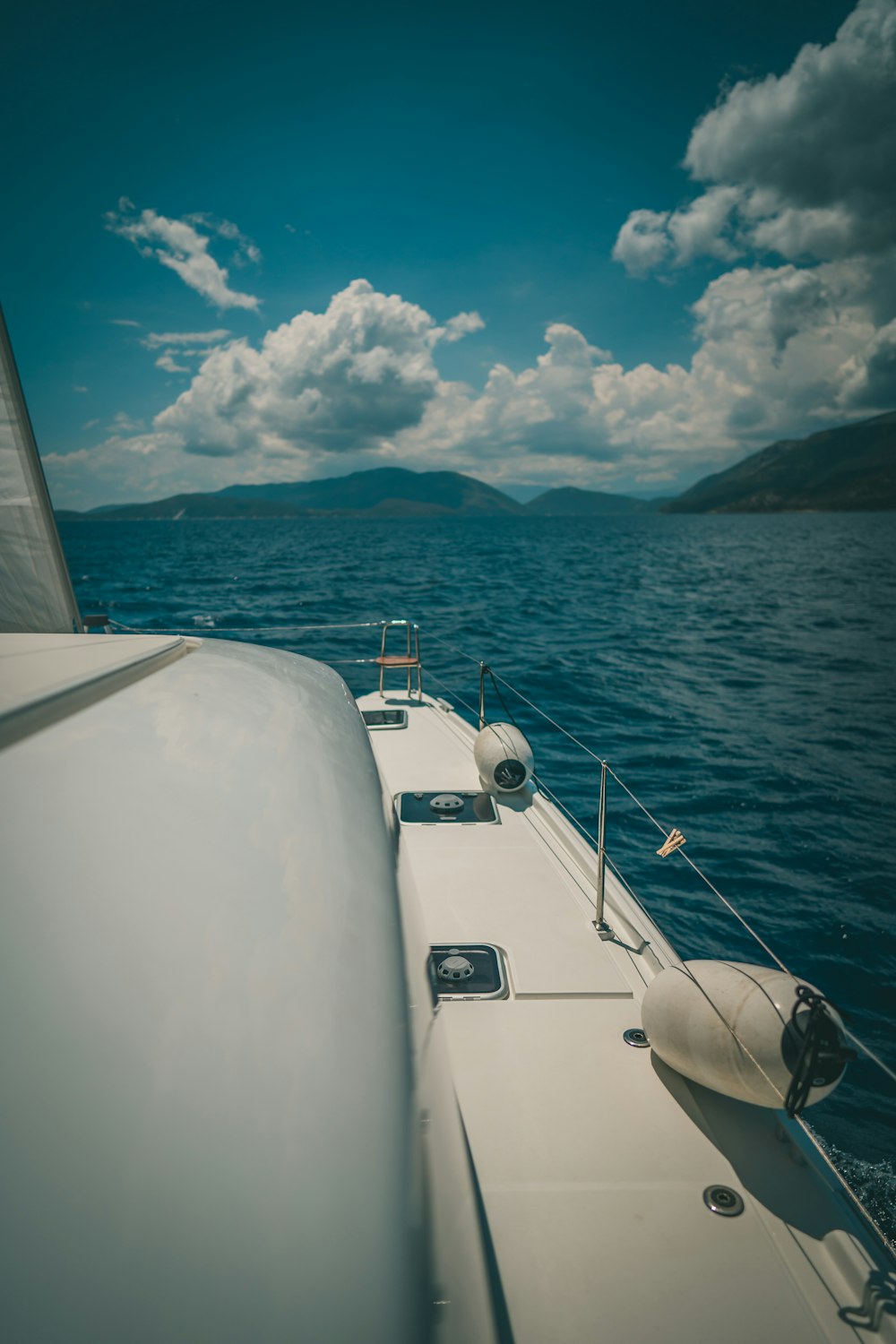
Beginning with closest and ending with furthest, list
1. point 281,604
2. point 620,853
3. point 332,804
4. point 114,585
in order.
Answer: point 332,804 → point 620,853 → point 281,604 → point 114,585

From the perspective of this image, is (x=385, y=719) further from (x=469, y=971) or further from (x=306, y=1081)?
(x=306, y=1081)

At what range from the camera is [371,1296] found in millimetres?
839

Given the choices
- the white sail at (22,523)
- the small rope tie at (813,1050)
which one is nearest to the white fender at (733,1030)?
the small rope tie at (813,1050)

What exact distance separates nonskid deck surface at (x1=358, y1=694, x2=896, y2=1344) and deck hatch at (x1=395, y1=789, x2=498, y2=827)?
1533 mm

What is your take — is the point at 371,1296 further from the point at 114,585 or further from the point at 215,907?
the point at 114,585

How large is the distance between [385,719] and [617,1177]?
21.2 feet

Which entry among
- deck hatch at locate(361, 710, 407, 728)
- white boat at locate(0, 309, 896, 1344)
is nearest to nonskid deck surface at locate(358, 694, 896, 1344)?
white boat at locate(0, 309, 896, 1344)

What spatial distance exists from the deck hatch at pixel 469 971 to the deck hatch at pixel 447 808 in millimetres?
1724

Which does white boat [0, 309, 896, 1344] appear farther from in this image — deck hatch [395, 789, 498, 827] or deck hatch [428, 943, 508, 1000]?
deck hatch [395, 789, 498, 827]

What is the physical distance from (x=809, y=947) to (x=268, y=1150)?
6.89 metres

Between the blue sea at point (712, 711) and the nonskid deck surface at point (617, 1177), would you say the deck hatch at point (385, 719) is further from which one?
the nonskid deck surface at point (617, 1177)

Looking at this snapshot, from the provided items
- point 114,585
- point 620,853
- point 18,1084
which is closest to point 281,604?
point 114,585

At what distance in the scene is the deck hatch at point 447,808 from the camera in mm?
5742

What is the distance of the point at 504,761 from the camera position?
19.7 ft
